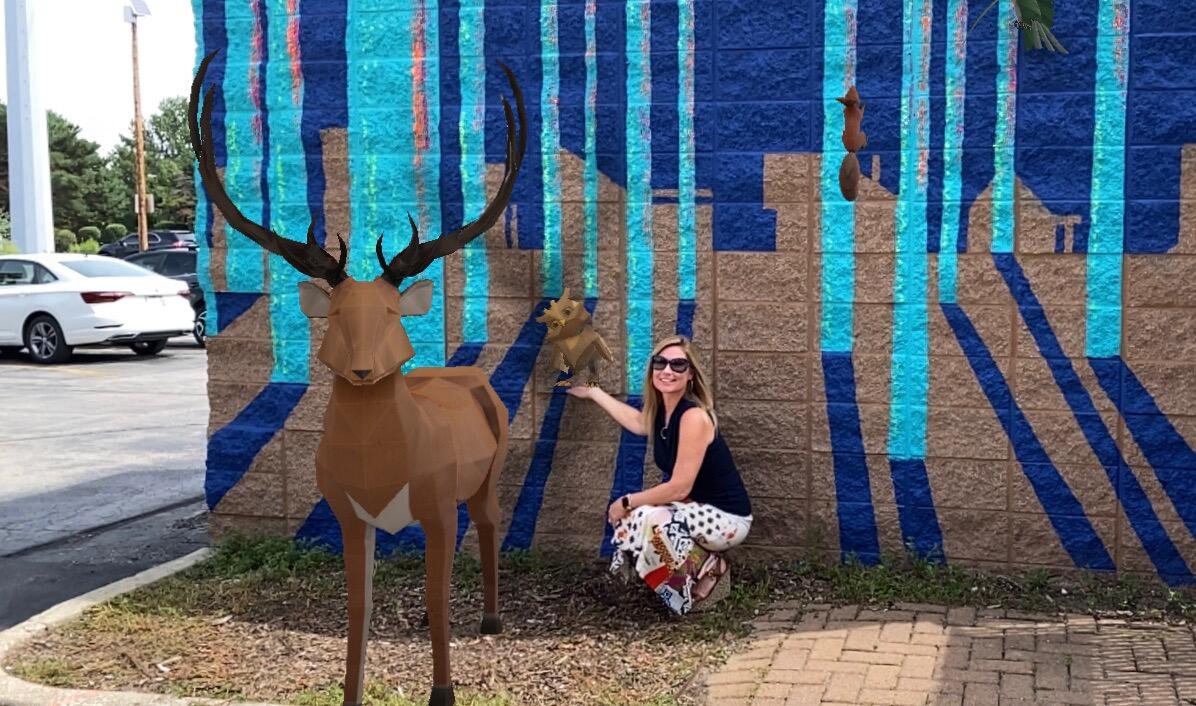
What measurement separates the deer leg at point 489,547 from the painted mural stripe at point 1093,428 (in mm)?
2588

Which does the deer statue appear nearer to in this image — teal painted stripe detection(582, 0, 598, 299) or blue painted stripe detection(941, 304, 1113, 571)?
teal painted stripe detection(582, 0, 598, 299)

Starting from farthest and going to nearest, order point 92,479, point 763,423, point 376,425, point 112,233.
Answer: point 112,233
point 92,479
point 763,423
point 376,425

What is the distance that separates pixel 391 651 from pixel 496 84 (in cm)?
288

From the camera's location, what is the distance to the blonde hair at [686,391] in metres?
5.63

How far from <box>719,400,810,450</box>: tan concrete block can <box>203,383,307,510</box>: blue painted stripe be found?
2306 mm

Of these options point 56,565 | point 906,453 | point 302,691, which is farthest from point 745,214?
point 56,565

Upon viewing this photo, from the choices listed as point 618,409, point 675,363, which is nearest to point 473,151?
point 618,409

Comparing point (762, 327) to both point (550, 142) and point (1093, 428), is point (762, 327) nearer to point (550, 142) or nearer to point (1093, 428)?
point (550, 142)

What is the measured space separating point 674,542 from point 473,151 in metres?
2.32

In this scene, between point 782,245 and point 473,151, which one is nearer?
point 782,245

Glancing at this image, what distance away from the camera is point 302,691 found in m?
4.89

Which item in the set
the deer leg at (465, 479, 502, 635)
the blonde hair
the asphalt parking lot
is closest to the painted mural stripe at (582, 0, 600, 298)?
the blonde hair

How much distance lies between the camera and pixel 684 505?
221 inches

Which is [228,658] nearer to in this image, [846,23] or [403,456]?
[403,456]
